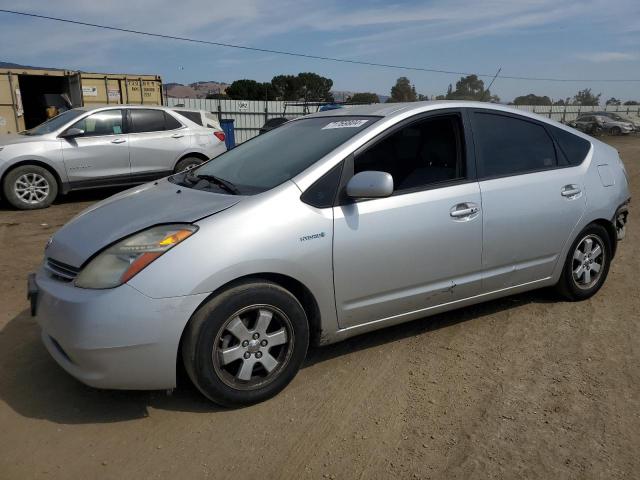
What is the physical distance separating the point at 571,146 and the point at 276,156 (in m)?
2.42

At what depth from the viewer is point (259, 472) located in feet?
8.04

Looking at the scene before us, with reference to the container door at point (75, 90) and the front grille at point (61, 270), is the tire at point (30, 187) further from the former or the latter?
the container door at point (75, 90)

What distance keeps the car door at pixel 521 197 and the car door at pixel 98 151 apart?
6793 millimetres

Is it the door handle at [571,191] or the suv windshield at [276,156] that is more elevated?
the suv windshield at [276,156]

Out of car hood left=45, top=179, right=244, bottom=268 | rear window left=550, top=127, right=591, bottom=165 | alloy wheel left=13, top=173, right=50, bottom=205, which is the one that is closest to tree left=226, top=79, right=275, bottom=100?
alloy wheel left=13, top=173, right=50, bottom=205

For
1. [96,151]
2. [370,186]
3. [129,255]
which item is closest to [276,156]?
[370,186]

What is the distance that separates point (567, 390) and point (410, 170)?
165cm

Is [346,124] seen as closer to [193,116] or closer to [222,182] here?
[222,182]

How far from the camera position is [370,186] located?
3043 millimetres

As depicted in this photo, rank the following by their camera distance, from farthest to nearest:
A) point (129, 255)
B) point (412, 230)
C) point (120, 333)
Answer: point (412, 230)
point (129, 255)
point (120, 333)

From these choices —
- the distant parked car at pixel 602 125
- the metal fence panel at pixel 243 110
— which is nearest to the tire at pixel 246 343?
the metal fence panel at pixel 243 110

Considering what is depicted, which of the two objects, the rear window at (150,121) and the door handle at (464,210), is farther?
the rear window at (150,121)

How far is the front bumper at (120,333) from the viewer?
258 centimetres

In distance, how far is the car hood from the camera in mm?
2848
